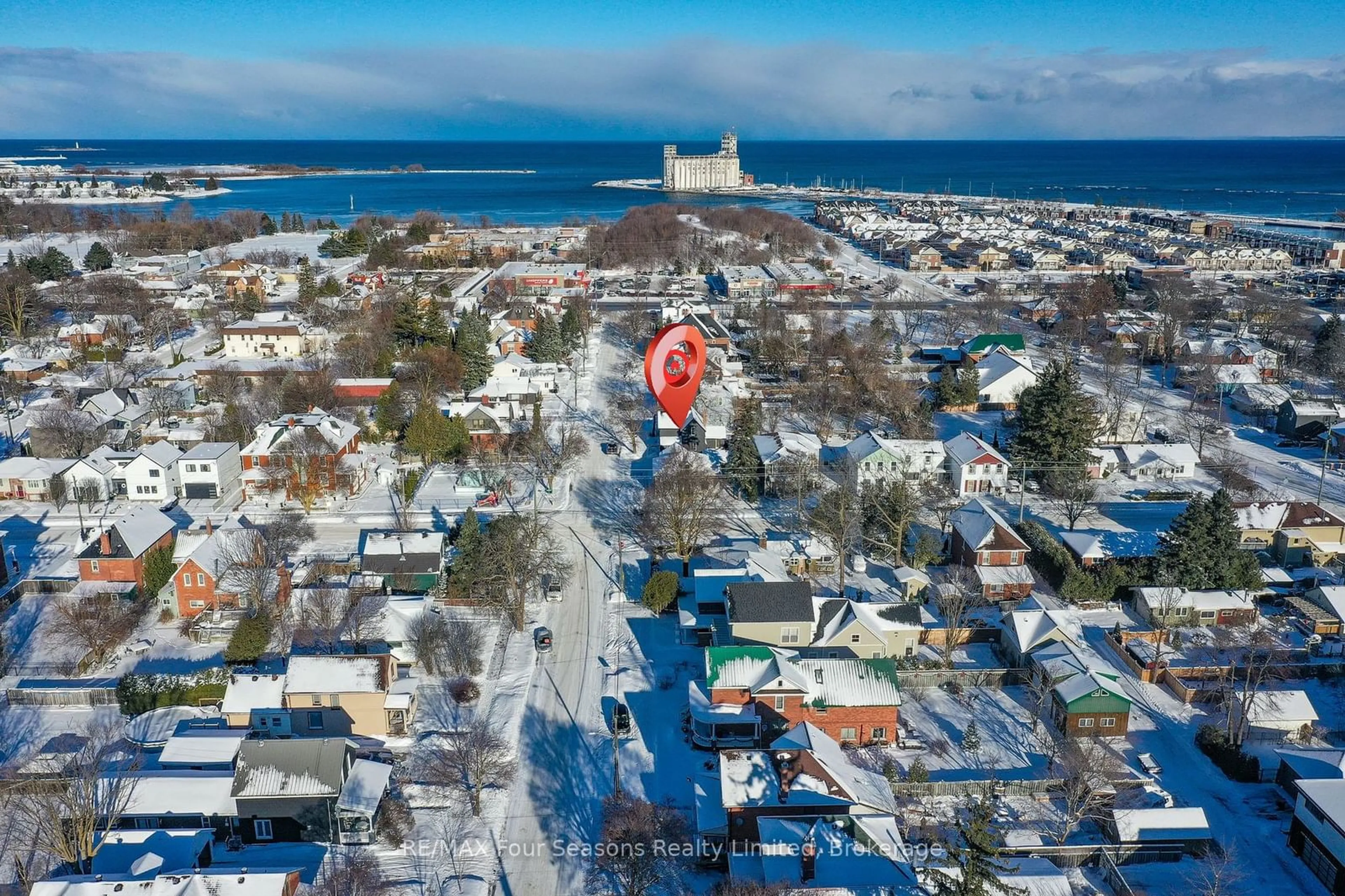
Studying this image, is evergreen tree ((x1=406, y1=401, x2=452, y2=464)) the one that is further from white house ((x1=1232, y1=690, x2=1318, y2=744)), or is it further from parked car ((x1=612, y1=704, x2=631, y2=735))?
white house ((x1=1232, y1=690, x2=1318, y2=744))

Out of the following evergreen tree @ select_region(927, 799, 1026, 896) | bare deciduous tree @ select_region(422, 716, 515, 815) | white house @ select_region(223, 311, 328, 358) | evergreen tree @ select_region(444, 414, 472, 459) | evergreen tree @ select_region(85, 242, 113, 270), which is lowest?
bare deciduous tree @ select_region(422, 716, 515, 815)

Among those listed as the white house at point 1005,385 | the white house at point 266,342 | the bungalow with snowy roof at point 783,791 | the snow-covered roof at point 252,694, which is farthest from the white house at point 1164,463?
the white house at point 266,342

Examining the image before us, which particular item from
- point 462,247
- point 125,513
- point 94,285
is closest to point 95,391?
point 125,513

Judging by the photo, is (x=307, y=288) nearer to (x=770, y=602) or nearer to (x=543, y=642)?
(x=543, y=642)

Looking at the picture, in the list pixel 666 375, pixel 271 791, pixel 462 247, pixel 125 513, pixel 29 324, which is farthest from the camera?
pixel 462 247

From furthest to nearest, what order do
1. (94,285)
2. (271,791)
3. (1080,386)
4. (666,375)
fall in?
(94,285), (1080,386), (666,375), (271,791)

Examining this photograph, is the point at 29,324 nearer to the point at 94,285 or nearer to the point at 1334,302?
the point at 94,285

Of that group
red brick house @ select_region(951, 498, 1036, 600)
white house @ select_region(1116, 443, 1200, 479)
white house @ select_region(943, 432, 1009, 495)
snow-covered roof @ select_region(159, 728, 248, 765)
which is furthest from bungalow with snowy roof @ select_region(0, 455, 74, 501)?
white house @ select_region(1116, 443, 1200, 479)
